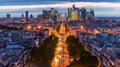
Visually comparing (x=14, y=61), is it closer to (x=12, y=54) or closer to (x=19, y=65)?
(x=19, y=65)

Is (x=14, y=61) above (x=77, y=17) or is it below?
above

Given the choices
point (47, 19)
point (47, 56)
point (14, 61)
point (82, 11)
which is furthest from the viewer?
point (82, 11)

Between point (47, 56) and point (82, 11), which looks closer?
point (47, 56)

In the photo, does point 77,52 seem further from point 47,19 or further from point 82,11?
point 82,11

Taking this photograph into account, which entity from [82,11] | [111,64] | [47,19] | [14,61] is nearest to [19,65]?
[14,61]

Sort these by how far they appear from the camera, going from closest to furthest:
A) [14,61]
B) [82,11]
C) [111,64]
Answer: [111,64], [14,61], [82,11]

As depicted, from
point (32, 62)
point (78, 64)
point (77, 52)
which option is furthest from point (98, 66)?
point (77, 52)

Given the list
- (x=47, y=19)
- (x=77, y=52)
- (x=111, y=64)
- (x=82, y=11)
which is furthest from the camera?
(x=82, y=11)

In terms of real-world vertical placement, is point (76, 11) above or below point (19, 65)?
below

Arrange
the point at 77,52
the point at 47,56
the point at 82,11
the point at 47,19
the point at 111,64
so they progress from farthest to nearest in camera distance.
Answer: the point at 82,11 < the point at 47,19 < the point at 77,52 < the point at 47,56 < the point at 111,64
